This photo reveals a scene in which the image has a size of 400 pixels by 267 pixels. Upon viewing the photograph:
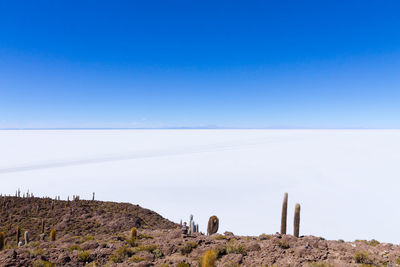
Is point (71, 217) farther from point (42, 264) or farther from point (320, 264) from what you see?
point (320, 264)

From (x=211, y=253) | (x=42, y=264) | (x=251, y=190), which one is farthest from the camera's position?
(x=251, y=190)

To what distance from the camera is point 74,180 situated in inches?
1523

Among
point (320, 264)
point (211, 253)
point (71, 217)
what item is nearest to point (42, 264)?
point (211, 253)

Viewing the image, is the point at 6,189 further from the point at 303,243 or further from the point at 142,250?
the point at 303,243

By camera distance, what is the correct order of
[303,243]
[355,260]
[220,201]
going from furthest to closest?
[220,201]
[303,243]
[355,260]

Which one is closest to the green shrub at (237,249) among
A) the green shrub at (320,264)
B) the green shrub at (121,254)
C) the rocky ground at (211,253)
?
the rocky ground at (211,253)

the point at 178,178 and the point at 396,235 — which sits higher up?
the point at 178,178

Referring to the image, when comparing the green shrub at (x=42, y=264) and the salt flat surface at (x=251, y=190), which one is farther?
the salt flat surface at (x=251, y=190)

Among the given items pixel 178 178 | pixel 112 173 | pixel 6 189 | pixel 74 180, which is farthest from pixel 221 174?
pixel 6 189

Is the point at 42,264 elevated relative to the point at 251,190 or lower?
lower

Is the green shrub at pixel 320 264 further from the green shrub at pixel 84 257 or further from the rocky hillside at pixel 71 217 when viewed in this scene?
the rocky hillside at pixel 71 217

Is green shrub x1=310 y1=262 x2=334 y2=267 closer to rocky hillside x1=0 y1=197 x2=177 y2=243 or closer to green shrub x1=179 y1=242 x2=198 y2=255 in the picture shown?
green shrub x1=179 y1=242 x2=198 y2=255

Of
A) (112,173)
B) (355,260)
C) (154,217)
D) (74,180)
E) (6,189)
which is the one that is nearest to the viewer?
(355,260)

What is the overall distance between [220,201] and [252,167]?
2051 cm
